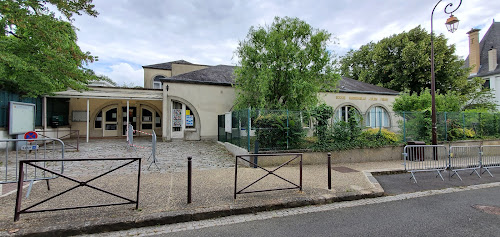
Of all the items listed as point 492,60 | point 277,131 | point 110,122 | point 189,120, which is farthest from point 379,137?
point 492,60

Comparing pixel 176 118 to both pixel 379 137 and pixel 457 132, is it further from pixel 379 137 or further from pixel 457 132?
pixel 457 132

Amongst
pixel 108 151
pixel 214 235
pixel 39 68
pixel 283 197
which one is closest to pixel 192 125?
pixel 108 151

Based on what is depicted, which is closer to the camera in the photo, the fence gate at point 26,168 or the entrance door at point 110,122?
the fence gate at point 26,168

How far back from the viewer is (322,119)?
30.9 feet

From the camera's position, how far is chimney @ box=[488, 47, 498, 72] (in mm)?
26438

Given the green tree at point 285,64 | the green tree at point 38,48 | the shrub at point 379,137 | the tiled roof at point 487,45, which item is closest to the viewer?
the green tree at point 38,48

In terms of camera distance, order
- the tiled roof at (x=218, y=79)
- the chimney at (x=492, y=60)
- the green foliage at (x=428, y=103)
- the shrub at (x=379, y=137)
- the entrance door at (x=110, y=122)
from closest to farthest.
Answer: the shrub at (x=379, y=137) < the green foliage at (x=428, y=103) < the tiled roof at (x=218, y=79) < the entrance door at (x=110, y=122) < the chimney at (x=492, y=60)

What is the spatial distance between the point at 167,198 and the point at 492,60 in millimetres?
37707

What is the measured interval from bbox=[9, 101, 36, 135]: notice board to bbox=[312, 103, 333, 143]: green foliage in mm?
12212

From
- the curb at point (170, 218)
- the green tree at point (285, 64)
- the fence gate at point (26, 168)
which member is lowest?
the curb at point (170, 218)

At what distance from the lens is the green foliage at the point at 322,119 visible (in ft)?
30.4

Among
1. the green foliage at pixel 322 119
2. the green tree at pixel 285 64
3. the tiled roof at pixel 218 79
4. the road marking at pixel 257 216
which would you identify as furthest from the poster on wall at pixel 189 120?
the road marking at pixel 257 216

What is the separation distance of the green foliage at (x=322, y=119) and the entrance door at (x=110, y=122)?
14716mm

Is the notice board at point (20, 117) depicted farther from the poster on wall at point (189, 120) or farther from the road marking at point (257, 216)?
the road marking at point (257, 216)
